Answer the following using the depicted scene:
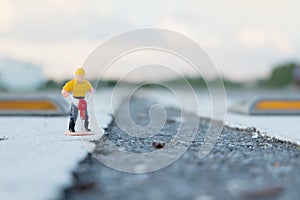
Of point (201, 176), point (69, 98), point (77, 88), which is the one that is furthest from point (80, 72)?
→ point (201, 176)

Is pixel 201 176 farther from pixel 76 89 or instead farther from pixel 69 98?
pixel 69 98

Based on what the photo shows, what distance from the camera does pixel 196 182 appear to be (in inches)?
160

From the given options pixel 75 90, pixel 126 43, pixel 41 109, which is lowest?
pixel 41 109

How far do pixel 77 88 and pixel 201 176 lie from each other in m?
3.57

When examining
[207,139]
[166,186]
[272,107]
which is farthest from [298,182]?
[272,107]

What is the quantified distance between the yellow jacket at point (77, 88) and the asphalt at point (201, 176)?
118 cm

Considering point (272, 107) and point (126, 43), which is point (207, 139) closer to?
point (126, 43)

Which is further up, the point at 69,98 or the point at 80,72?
the point at 80,72

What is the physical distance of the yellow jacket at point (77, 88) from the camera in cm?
729

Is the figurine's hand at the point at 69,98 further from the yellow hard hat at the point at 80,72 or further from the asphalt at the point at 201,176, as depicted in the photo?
the asphalt at the point at 201,176

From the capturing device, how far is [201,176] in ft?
14.2

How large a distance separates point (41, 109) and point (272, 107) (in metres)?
7.51

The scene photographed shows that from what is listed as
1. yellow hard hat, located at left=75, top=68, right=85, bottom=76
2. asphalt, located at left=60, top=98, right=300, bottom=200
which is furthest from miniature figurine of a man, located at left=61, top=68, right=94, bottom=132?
asphalt, located at left=60, top=98, right=300, bottom=200

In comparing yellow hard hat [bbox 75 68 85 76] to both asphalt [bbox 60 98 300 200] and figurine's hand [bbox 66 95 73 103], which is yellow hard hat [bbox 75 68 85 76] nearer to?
figurine's hand [bbox 66 95 73 103]
